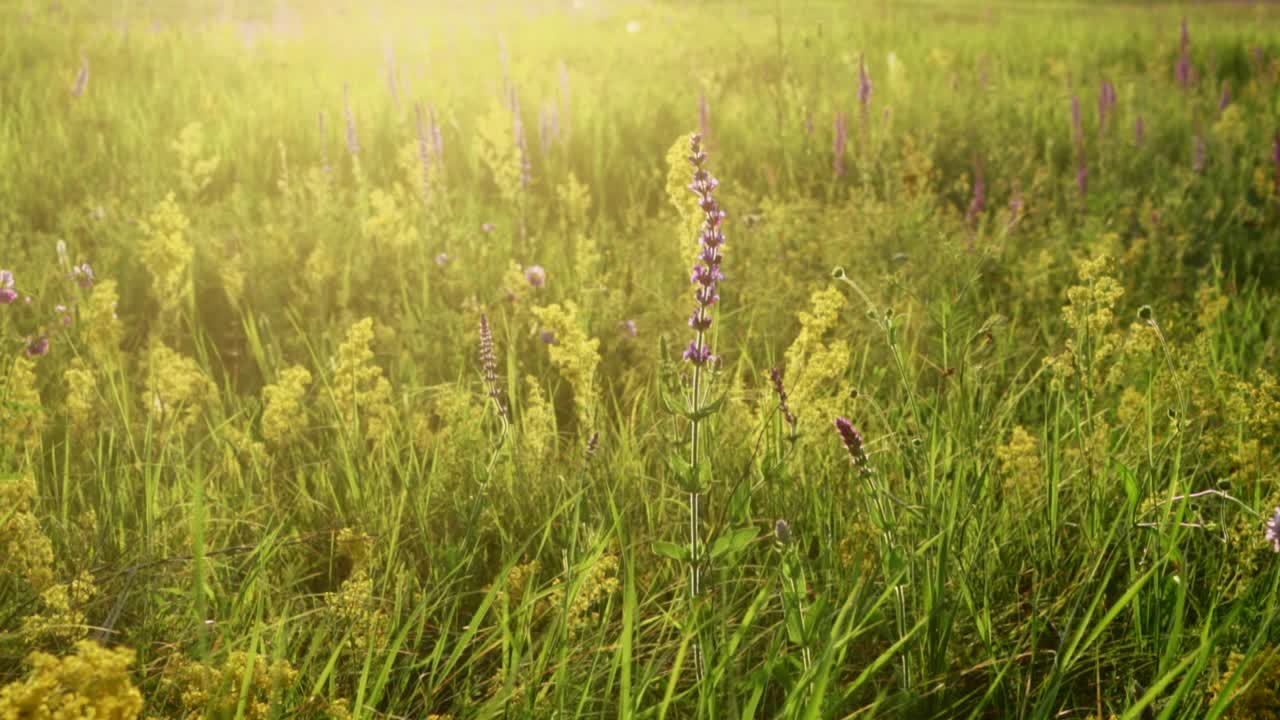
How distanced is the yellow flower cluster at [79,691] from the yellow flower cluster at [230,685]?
27cm

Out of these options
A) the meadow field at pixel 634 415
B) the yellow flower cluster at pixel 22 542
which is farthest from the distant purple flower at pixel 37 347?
the yellow flower cluster at pixel 22 542

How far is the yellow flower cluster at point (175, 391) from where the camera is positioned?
7.99 feet

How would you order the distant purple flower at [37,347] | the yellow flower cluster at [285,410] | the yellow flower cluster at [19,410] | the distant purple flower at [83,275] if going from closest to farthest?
the yellow flower cluster at [19,410], the yellow flower cluster at [285,410], the distant purple flower at [37,347], the distant purple flower at [83,275]

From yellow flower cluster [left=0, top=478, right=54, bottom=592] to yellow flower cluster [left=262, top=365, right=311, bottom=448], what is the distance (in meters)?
0.59

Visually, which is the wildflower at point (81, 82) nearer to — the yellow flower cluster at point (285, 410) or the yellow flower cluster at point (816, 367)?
the yellow flower cluster at point (285, 410)

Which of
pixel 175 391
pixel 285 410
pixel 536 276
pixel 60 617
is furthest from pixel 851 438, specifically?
pixel 536 276

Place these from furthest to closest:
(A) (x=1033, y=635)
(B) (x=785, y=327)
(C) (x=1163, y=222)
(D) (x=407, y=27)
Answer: (D) (x=407, y=27)
(C) (x=1163, y=222)
(B) (x=785, y=327)
(A) (x=1033, y=635)

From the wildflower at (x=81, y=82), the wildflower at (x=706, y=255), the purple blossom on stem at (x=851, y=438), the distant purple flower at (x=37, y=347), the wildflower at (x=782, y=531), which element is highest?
the wildflower at (x=81, y=82)

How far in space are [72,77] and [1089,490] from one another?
6.40m

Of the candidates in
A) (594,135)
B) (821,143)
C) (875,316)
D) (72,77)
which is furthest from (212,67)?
(875,316)

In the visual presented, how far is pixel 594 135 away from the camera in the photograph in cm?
525

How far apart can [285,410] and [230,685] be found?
1044 mm

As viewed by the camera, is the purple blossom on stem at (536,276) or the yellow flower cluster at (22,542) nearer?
the yellow flower cluster at (22,542)

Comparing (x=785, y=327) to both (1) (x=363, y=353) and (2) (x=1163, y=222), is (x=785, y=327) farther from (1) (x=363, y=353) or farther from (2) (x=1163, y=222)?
(2) (x=1163, y=222)
